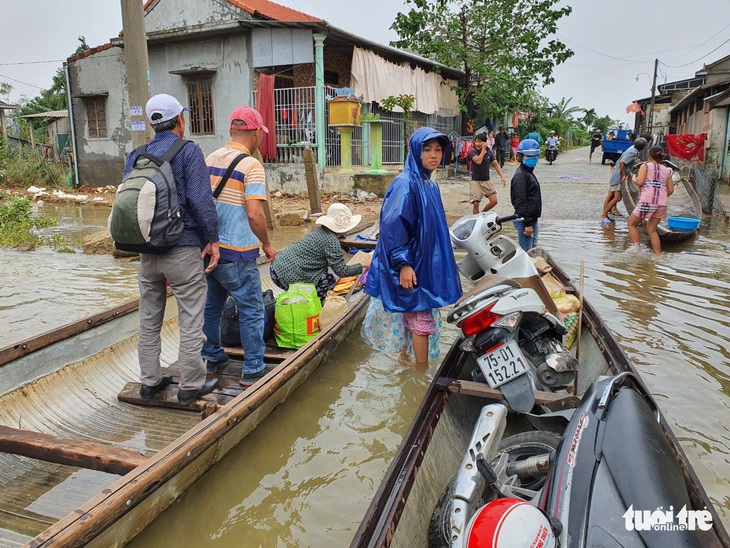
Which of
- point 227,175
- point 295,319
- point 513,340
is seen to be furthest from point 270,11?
point 513,340

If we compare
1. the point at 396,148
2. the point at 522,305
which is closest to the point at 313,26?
the point at 396,148

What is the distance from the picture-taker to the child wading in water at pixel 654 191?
26.1ft

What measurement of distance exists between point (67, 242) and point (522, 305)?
9.51m

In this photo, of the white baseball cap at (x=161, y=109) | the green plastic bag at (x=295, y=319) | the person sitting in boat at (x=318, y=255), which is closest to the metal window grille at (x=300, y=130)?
the person sitting in boat at (x=318, y=255)

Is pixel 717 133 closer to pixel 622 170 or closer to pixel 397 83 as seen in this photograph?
pixel 622 170

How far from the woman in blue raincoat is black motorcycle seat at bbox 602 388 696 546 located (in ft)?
5.74

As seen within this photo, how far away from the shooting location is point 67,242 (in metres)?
9.93

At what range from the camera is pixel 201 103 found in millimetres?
15828

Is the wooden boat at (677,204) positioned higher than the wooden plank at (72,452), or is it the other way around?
the wooden boat at (677,204)

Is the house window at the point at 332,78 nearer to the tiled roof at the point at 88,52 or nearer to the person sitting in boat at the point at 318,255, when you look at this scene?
the tiled roof at the point at 88,52

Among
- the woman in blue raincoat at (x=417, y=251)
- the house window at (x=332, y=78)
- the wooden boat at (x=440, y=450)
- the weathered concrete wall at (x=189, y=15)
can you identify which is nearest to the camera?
the wooden boat at (x=440, y=450)

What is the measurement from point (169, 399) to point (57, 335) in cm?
92

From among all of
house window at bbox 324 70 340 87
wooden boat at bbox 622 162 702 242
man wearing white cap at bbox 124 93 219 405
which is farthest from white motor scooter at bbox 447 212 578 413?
house window at bbox 324 70 340 87

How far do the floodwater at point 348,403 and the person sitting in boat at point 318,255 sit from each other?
773 mm
